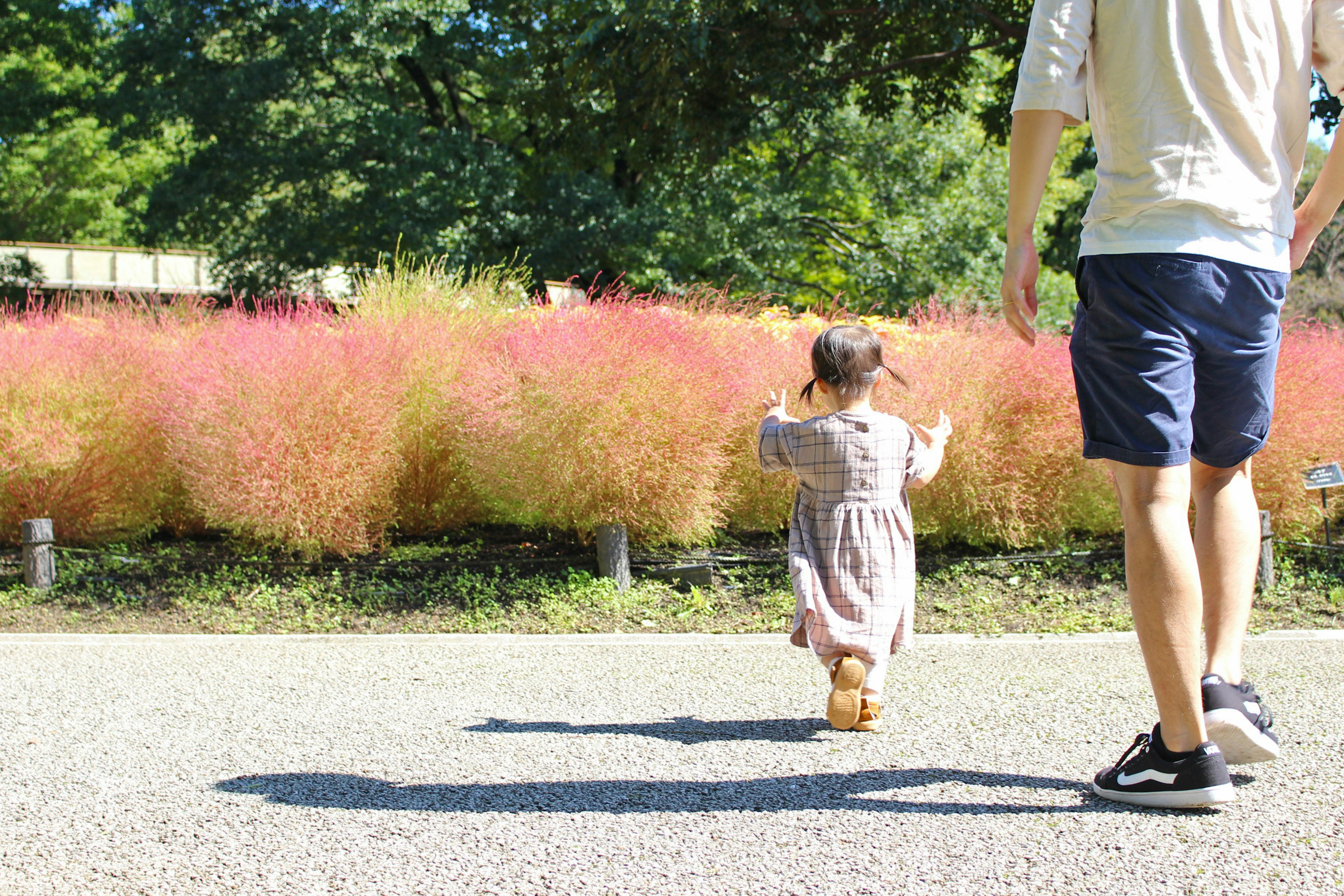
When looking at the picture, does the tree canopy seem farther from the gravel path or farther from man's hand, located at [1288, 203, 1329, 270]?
man's hand, located at [1288, 203, 1329, 270]

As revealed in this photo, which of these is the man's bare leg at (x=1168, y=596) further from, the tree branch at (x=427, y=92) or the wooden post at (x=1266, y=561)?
the tree branch at (x=427, y=92)

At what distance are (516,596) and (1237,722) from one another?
3.41 metres

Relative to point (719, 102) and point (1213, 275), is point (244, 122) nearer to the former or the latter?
point (719, 102)

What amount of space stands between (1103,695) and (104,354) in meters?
5.40

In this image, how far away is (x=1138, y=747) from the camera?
246cm

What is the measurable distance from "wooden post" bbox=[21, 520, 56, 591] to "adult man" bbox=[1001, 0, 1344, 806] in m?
4.93

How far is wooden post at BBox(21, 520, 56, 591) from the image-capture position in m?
5.46

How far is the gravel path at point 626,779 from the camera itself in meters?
2.12

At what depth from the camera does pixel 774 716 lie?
3.28m

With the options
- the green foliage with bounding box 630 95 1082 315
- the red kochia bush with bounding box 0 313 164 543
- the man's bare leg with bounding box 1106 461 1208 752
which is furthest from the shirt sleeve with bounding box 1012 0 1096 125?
the green foliage with bounding box 630 95 1082 315

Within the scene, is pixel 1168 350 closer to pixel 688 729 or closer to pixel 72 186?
pixel 688 729

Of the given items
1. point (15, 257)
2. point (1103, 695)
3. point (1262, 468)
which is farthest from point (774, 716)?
point (15, 257)

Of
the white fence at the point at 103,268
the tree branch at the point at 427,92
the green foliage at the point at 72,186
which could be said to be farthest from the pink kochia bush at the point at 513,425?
the green foliage at the point at 72,186

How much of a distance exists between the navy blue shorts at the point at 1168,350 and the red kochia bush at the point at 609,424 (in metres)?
3.00
